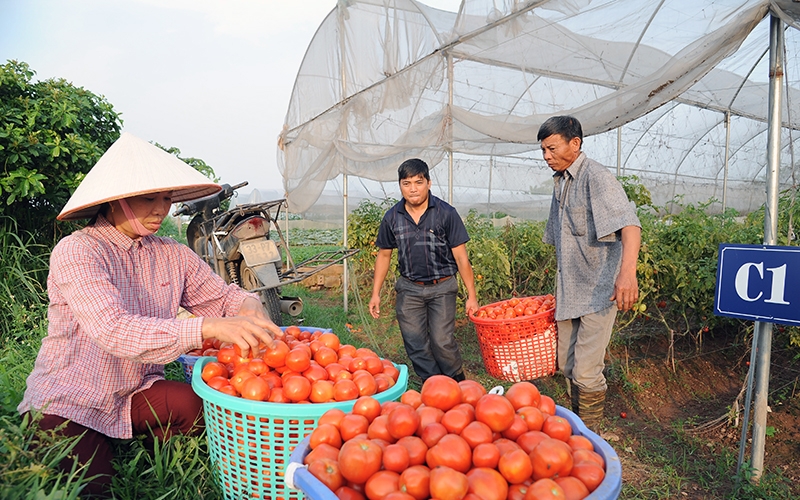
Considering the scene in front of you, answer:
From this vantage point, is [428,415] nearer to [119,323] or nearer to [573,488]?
[573,488]

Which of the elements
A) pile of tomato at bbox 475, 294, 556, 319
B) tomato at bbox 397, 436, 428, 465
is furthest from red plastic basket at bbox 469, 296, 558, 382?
tomato at bbox 397, 436, 428, 465

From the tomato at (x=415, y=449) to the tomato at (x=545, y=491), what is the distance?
0.31m

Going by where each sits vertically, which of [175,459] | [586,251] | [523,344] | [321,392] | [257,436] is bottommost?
[175,459]

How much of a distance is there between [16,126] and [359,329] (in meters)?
3.95

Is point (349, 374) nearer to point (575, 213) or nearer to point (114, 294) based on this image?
point (114, 294)

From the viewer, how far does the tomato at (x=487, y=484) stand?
1179mm

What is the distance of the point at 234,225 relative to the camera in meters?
4.77

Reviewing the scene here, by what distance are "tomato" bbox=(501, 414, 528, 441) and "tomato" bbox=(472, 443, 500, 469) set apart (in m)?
0.16

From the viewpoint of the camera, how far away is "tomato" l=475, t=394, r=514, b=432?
1.44 metres

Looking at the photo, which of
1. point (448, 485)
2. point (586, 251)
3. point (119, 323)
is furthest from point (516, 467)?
point (586, 251)

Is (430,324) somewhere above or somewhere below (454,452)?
below

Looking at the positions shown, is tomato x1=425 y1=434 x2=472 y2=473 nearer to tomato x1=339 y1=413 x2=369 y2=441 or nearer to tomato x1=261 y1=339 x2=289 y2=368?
tomato x1=339 y1=413 x2=369 y2=441


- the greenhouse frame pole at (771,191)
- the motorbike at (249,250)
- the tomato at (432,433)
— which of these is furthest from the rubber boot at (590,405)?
the motorbike at (249,250)

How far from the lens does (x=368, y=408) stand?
1.64m
